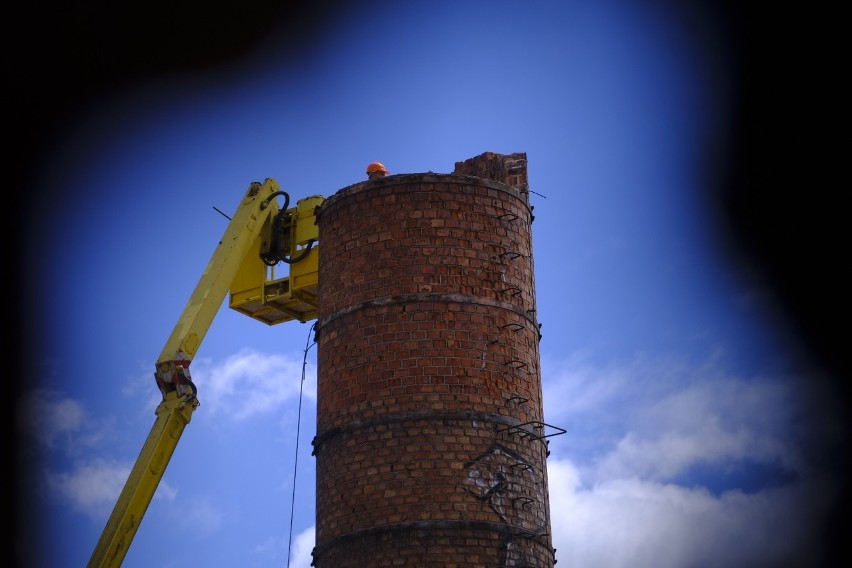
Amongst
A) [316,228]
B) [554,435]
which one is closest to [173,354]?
[316,228]

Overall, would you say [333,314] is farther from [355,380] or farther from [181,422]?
[181,422]

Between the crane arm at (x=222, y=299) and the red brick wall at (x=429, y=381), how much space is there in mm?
2339

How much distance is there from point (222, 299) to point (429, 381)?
4.83 m

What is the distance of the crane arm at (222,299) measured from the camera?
16.8m

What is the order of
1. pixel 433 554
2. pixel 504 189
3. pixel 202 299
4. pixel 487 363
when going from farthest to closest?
1. pixel 202 299
2. pixel 504 189
3. pixel 487 363
4. pixel 433 554

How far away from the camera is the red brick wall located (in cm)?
1482

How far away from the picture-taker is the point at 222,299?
18734 mm

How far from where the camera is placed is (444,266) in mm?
15781

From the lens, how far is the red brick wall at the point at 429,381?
14817 millimetres

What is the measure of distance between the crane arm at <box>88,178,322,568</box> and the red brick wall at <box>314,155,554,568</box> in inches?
92.1

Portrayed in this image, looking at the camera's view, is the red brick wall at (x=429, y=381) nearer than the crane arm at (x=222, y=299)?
Yes

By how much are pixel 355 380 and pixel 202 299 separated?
393 cm

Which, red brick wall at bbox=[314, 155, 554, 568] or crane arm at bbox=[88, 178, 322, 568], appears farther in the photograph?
crane arm at bbox=[88, 178, 322, 568]

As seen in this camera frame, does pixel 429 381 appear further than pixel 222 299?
No
